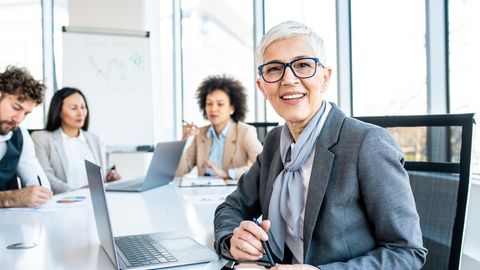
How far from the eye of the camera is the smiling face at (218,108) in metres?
3.01

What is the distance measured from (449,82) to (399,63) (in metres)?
0.46

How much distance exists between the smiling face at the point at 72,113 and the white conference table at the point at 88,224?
896 millimetres

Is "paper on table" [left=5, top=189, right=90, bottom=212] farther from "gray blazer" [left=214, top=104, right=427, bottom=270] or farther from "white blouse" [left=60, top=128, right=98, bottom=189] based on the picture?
"gray blazer" [left=214, top=104, right=427, bottom=270]

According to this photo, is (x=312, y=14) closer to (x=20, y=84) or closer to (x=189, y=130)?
(x=189, y=130)

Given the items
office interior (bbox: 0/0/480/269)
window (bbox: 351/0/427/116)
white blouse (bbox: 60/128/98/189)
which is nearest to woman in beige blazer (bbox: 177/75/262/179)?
office interior (bbox: 0/0/480/269)

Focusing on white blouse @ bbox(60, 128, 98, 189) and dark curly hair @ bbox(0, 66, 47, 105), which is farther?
white blouse @ bbox(60, 128, 98, 189)

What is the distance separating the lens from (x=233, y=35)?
451 centimetres

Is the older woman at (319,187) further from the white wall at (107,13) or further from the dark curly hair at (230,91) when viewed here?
the white wall at (107,13)

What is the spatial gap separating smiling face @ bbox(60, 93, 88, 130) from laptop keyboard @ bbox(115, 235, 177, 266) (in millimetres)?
1869

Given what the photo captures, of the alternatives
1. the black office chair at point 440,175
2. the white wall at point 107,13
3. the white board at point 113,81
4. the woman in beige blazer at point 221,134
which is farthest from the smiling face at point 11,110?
the white wall at point 107,13

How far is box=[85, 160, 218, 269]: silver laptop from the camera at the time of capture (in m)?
0.96

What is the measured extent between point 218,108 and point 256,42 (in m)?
1.34

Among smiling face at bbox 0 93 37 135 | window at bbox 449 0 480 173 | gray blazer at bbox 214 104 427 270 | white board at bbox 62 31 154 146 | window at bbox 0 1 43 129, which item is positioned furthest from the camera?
window at bbox 0 1 43 129

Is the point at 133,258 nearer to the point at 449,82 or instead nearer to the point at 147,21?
the point at 449,82
